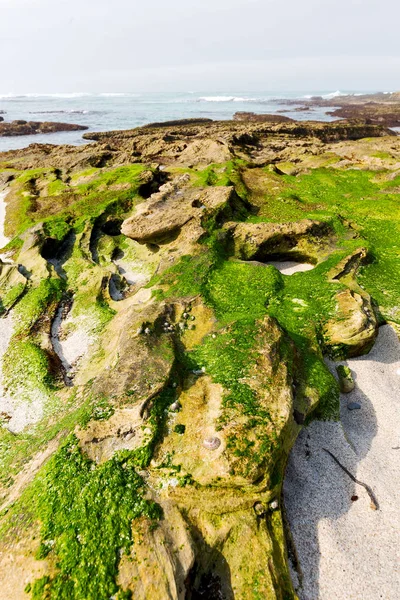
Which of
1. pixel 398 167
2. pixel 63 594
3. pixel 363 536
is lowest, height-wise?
pixel 363 536

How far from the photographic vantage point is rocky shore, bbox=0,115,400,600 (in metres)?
7.28

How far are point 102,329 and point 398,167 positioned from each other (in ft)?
98.4

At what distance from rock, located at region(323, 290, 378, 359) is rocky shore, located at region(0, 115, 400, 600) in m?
0.07

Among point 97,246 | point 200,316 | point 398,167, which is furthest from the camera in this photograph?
point 398,167

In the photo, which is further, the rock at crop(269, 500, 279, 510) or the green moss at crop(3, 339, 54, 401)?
the green moss at crop(3, 339, 54, 401)

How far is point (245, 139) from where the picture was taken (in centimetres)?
5081

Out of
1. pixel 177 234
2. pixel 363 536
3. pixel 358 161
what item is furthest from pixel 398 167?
pixel 363 536

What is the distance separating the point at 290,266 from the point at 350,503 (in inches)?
528

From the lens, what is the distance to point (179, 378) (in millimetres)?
10703

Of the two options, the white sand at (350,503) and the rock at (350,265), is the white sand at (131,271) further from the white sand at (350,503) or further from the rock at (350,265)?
the white sand at (350,503)

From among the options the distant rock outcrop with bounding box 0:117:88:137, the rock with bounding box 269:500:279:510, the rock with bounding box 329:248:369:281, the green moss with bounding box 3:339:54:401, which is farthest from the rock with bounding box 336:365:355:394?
the distant rock outcrop with bounding box 0:117:88:137

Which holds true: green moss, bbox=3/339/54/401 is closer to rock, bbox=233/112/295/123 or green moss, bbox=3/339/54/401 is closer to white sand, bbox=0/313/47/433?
white sand, bbox=0/313/47/433

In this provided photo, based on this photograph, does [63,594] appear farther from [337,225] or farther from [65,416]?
[337,225]

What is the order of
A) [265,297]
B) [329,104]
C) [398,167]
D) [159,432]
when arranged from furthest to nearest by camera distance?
[329,104] < [398,167] < [265,297] < [159,432]
